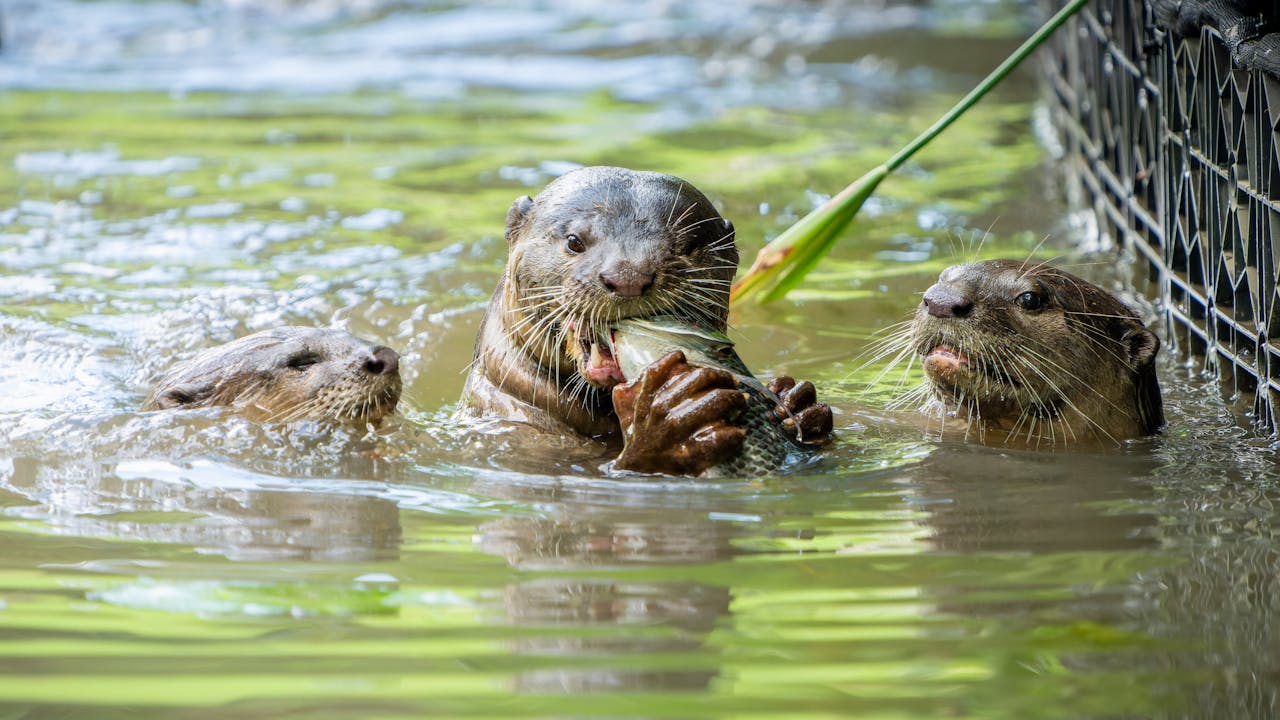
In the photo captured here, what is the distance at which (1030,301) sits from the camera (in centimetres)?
414

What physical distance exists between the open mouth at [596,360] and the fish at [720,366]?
5cm

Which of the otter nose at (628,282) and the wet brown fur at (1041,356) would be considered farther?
the wet brown fur at (1041,356)

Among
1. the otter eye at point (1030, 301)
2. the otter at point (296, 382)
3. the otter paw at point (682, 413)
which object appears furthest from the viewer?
the otter at point (296, 382)

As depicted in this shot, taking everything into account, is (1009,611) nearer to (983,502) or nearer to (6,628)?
(983,502)

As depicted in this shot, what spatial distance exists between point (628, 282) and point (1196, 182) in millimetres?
2355

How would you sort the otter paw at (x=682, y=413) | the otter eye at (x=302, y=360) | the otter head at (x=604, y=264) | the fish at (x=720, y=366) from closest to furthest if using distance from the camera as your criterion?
1. the otter paw at (x=682, y=413)
2. the fish at (x=720, y=366)
3. the otter head at (x=604, y=264)
4. the otter eye at (x=302, y=360)

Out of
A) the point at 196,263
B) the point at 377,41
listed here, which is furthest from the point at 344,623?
the point at 377,41

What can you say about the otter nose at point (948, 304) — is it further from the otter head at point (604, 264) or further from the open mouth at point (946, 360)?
the otter head at point (604, 264)

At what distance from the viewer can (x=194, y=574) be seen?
10.4 feet

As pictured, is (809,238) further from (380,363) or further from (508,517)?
(380,363)

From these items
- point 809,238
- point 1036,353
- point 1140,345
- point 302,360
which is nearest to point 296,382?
point 302,360

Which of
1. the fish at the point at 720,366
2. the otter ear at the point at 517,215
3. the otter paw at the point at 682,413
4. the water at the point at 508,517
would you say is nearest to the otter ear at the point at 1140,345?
the water at the point at 508,517

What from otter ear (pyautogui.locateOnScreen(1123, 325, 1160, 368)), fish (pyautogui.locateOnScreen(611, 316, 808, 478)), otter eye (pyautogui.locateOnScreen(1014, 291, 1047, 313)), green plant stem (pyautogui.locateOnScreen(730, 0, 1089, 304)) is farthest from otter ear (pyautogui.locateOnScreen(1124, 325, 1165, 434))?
fish (pyautogui.locateOnScreen(611, 316, 808, 478))

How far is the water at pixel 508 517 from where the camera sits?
2625mm
